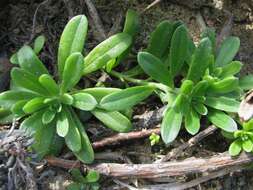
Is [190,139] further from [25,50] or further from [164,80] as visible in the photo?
[25,50]

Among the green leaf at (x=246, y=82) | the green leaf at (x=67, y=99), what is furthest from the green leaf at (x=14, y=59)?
the green leaf at (x=246, y=82)

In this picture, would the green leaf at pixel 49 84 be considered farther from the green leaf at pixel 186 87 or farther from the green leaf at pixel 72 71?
the green leaf at pixel 186 87

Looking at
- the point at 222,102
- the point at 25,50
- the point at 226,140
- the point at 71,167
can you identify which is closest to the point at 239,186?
the point at 226,140

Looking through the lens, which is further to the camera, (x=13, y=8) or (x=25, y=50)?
(x=13, y=8)

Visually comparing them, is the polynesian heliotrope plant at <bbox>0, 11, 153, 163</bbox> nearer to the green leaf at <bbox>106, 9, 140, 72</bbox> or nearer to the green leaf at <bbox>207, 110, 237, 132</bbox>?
the green leaf at <bbox>106, 9, 140, 72</bbox>

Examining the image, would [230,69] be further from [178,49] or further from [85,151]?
[85,151]

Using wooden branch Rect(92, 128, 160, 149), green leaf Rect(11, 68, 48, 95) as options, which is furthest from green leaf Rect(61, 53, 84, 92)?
wooden branch Rect(92, 128, 160, 149)

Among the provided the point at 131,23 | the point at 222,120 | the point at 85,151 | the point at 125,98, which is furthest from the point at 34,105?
the point at 222,120
